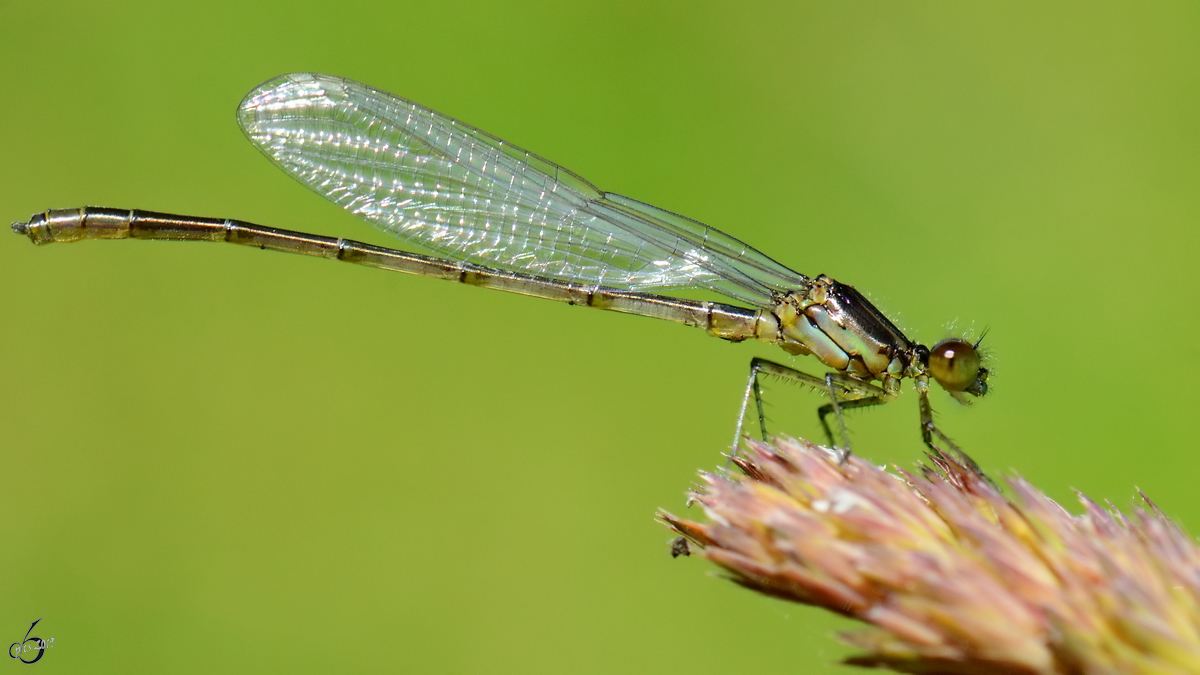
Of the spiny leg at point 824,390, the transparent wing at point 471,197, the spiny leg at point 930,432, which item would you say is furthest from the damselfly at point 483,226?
the spiny leg at point 930,432

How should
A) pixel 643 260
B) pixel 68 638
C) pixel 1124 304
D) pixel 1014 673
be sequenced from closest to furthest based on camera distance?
pixel 1014 673 < pixel 643 260 < pixel 68 638 < pixel 1124 304

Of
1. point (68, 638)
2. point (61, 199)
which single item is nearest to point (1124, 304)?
point (68, 638)

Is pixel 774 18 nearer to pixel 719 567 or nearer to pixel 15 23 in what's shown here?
pixel 15 23

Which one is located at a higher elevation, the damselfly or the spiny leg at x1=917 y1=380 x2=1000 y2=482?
the damselfly

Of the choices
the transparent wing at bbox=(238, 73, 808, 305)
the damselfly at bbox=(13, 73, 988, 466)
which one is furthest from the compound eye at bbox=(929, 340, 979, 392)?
the transparent wing at bbox=(238, 73, 808, 305)

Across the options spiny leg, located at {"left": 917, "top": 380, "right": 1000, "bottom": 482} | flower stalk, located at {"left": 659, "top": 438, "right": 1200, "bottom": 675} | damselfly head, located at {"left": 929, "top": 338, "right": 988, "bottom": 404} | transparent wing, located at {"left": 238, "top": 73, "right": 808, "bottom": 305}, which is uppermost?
transparent wing, located at {"left": 238, "top": 73, "right": 808, "bottom": 305}

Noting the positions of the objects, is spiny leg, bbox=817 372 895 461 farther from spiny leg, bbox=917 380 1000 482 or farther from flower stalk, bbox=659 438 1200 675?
Result: flower stalk, bbox=659 438 1200 675

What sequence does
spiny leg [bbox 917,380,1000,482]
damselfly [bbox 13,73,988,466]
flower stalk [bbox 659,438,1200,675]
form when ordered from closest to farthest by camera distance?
flower stalk [bbox 659,438,1200,675]
spiny leg [bbox 917,380,1000,482]
damselfly [bbox 13,73,988,466]
